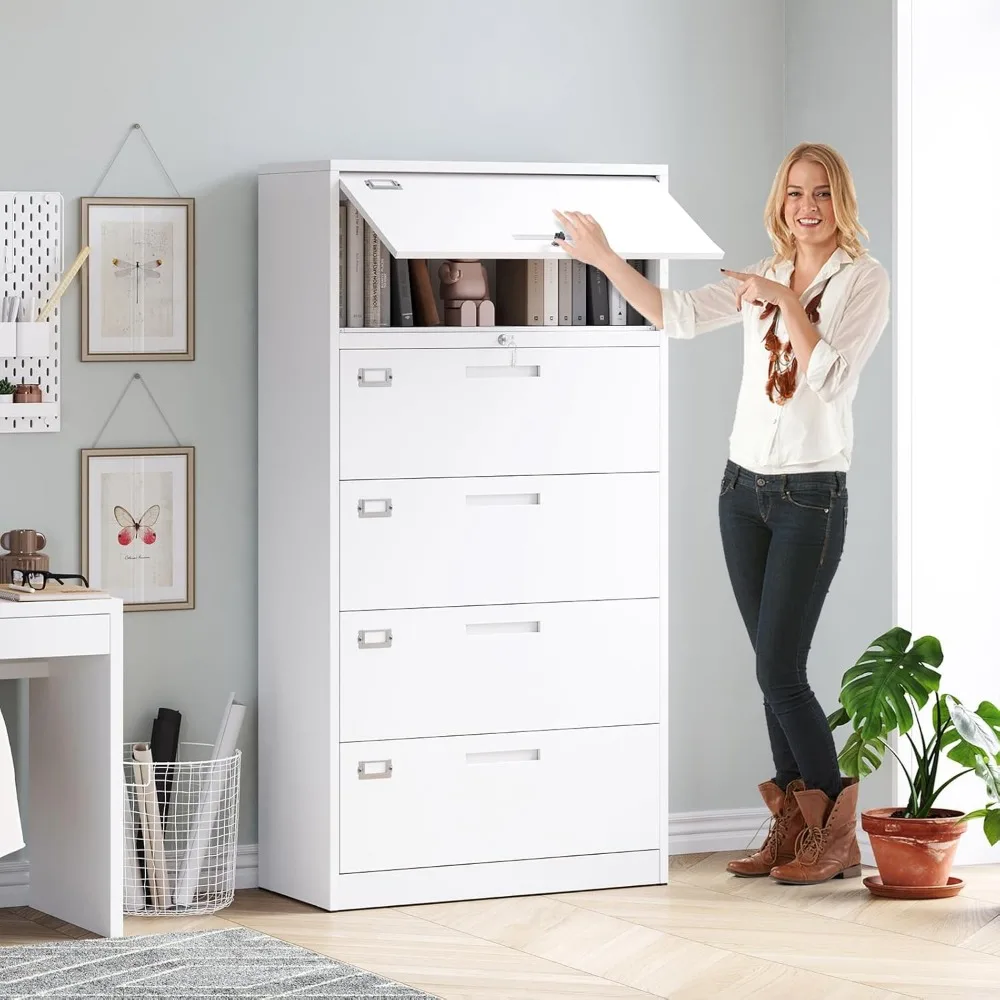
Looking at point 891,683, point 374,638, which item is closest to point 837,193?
point 891,683

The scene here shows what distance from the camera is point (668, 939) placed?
352cm

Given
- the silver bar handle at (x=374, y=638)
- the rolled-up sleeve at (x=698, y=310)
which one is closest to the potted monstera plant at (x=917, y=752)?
the rolled-up sleeve at (x=698, y=310)

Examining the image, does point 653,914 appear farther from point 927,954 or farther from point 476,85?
point 476,85

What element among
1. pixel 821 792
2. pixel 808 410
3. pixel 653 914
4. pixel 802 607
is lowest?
pixel 653 914

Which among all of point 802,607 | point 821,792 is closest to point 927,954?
point 821,792

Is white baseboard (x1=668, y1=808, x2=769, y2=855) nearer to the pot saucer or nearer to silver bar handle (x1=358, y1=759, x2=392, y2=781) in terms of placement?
the pot saucer

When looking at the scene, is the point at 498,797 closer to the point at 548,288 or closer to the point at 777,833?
the point at 777,833

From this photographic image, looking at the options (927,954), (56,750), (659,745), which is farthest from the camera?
(659,745)

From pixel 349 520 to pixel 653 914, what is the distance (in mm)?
1054

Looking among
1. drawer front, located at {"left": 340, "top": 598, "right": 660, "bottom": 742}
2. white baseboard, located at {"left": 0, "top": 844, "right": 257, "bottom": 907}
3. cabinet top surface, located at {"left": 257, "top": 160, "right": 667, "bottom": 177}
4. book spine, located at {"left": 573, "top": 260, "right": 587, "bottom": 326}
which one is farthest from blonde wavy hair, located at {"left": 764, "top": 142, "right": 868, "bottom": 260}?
white baseboard, located at {"left": 0, "top": 844, "right": 257, "bottom": 907}

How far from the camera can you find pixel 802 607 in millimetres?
3809

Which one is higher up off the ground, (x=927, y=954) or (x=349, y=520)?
(x=349, y=520)

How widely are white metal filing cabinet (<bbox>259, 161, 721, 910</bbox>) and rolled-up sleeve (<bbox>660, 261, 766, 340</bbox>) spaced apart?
3.3 inches

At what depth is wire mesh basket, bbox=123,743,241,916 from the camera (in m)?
3.76
